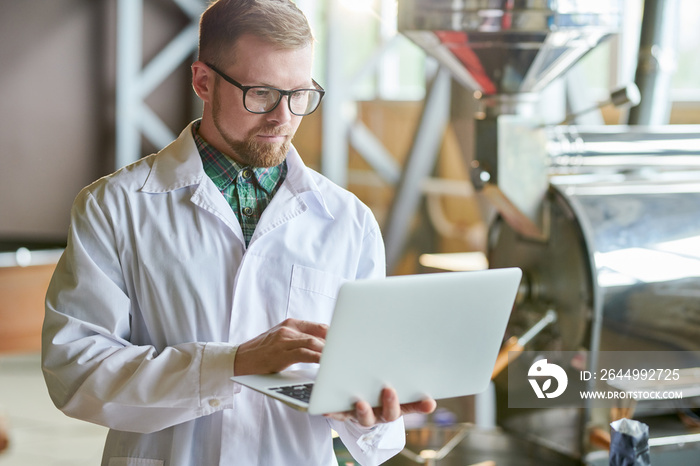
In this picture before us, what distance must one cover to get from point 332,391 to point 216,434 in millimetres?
293

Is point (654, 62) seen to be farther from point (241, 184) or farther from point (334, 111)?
point (334, 111)

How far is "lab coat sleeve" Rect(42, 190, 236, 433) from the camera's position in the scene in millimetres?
1181

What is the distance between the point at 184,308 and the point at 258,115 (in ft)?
1.03

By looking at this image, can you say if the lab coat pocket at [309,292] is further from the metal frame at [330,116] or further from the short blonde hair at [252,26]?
the metal frame at [330,116]

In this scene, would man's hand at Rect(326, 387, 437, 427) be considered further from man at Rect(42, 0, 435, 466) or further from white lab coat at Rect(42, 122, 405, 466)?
white lab coat at Rect(42, 122, 405, 466)

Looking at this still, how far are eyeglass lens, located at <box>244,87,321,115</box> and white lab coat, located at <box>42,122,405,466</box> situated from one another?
138mm

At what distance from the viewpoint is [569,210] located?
203 centimetres

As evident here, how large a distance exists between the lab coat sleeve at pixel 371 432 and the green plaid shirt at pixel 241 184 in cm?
19

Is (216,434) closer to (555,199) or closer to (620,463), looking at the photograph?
(620,463)

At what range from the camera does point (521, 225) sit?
2166 millimetres

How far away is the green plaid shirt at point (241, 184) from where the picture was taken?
53.2 inches

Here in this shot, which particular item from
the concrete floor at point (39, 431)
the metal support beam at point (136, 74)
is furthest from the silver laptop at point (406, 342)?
the metal support beam at point (136, 74)

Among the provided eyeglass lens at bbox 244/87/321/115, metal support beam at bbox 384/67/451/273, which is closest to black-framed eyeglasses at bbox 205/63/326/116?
eyeglass lens at bbox 244/87/321/115

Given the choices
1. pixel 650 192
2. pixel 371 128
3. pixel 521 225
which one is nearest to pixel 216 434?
pixel 521 225
